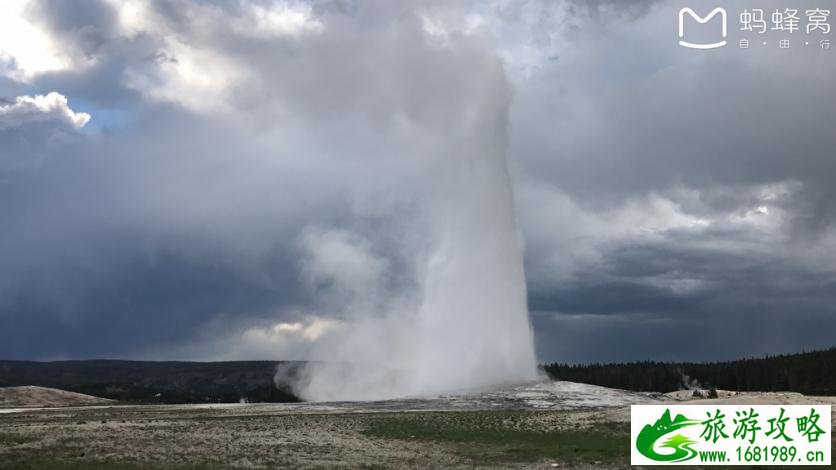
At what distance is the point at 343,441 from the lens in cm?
3609

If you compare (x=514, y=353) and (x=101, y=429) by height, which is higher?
(x=514, y=353)

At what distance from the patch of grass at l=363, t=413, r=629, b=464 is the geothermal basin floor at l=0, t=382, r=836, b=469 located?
0.16ft

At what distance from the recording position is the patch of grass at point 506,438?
98.5 ft

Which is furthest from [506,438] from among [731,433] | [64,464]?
[64,464]

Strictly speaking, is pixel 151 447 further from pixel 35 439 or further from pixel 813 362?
pixel 813 362

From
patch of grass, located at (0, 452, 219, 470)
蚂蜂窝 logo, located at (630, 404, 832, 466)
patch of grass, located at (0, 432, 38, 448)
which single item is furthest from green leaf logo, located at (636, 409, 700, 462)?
patch of grass, located at (0, 432, 38, 448)

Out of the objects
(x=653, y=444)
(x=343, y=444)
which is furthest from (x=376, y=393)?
(x=653, y=444)

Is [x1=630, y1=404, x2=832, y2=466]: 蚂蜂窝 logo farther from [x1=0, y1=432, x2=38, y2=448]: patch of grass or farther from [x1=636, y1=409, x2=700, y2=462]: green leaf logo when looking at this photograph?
[x1=0, y1=432, x2=38, y2=448]: patch of grass

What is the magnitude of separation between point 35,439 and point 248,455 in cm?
1285

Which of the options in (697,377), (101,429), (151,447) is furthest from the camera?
(697,377)

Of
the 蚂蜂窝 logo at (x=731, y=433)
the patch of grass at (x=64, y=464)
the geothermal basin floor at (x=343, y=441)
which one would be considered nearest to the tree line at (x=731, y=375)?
the geothermal basin floor at (x=343, y=441)

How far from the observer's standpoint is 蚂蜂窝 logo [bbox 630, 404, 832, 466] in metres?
24.9

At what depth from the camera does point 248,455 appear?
30.7 m

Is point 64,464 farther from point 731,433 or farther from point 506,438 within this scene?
point 731,433
